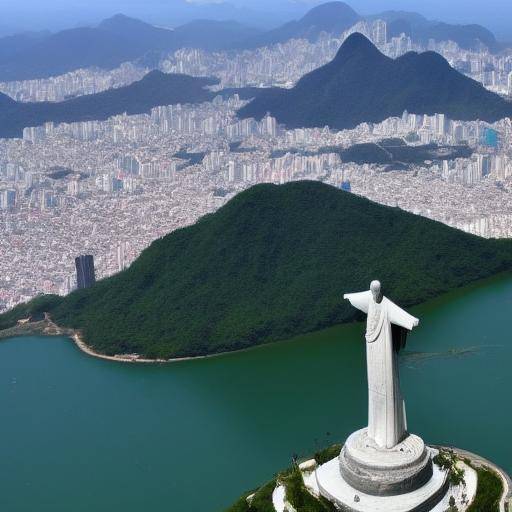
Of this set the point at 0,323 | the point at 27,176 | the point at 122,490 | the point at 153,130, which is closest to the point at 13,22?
the point at 153,130

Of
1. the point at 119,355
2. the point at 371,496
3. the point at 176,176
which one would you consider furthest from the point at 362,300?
the point at 176,176

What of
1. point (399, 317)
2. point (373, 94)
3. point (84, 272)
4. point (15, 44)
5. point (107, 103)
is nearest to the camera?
point (399, 317)

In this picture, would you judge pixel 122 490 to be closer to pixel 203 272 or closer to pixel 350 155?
pixel 203 272

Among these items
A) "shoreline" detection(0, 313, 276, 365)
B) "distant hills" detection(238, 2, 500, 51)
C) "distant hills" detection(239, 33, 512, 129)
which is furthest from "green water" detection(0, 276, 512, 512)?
"distant hills" detection(238, 2, 500, 51)

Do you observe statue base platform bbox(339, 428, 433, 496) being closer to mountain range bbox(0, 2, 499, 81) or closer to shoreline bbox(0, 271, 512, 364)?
shoreline bbox(0, 271, 512, 364)

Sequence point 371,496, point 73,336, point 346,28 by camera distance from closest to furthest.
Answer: point 371,496 → point 73,336 → point 346,28

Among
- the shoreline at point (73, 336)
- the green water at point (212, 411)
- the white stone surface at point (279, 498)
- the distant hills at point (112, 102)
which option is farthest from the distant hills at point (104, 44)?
the white stone surface at point (279, 498)

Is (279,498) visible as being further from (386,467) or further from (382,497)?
(386,467)
